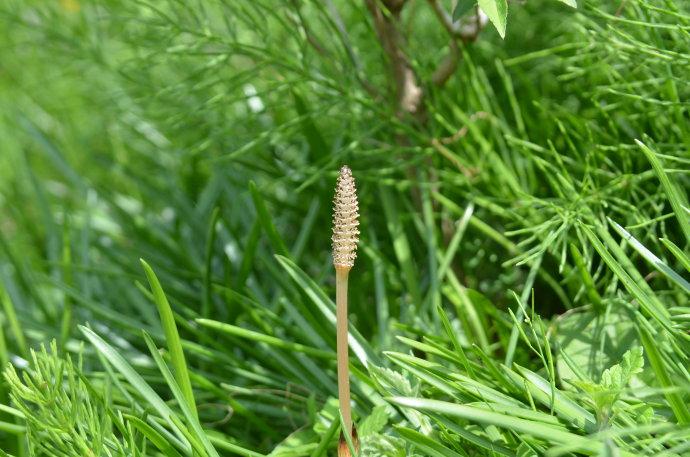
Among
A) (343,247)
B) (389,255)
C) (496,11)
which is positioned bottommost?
(389,255)

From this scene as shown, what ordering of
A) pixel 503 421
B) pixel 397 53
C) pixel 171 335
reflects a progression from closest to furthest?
pixel 503 421
pixel 171 335
pixel 397 53

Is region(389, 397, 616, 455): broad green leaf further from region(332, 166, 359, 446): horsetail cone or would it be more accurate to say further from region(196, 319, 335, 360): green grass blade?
region(196, 319, 335, 360): green grass blade

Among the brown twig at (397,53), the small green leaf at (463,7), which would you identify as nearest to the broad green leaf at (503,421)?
the small green leaf at (463,7)

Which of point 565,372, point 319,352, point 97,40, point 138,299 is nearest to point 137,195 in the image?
point 97,40

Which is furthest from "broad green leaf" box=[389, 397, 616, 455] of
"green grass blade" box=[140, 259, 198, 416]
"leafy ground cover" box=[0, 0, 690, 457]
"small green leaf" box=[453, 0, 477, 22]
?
"small green leaf" box=[453, 0, 477, 22]

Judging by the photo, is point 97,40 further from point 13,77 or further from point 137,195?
point 13,77

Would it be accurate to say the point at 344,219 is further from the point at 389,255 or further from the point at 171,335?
the point at 389,255

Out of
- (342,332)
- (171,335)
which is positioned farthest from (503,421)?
(171,335)

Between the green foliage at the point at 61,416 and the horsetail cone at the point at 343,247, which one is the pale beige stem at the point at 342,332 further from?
the green foliage at the point at 61,416

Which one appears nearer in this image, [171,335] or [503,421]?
[503,421]
